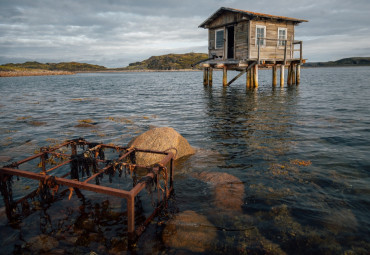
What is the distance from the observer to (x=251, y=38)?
2352 centimetres

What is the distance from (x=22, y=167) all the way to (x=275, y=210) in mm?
7712

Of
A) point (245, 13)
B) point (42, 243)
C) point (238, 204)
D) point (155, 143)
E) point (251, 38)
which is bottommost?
point (42, 243)

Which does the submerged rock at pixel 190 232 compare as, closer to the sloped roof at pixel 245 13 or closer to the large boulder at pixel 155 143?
the large boulder at pixel 155 143

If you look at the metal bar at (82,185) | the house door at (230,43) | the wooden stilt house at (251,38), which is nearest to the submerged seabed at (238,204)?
the metal bar at (82,185)

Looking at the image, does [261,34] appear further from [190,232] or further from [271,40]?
[190,232]

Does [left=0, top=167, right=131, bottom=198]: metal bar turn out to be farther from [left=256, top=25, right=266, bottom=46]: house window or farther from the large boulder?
[left=256, top=25, right=266, bottom=46]: house window

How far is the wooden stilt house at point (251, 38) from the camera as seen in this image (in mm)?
23469

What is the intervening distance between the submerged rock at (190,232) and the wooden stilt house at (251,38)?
68.1ft

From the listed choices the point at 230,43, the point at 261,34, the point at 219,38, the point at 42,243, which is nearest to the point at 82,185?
the point at 42,243

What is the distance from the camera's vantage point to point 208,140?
11.0m

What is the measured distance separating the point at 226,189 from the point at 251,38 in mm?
20423

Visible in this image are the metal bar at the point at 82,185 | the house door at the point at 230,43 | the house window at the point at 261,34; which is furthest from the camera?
the house door at the point at 230,43

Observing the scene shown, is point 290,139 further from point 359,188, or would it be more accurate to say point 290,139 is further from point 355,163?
point 359,188

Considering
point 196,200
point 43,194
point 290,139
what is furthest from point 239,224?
point 290,139
